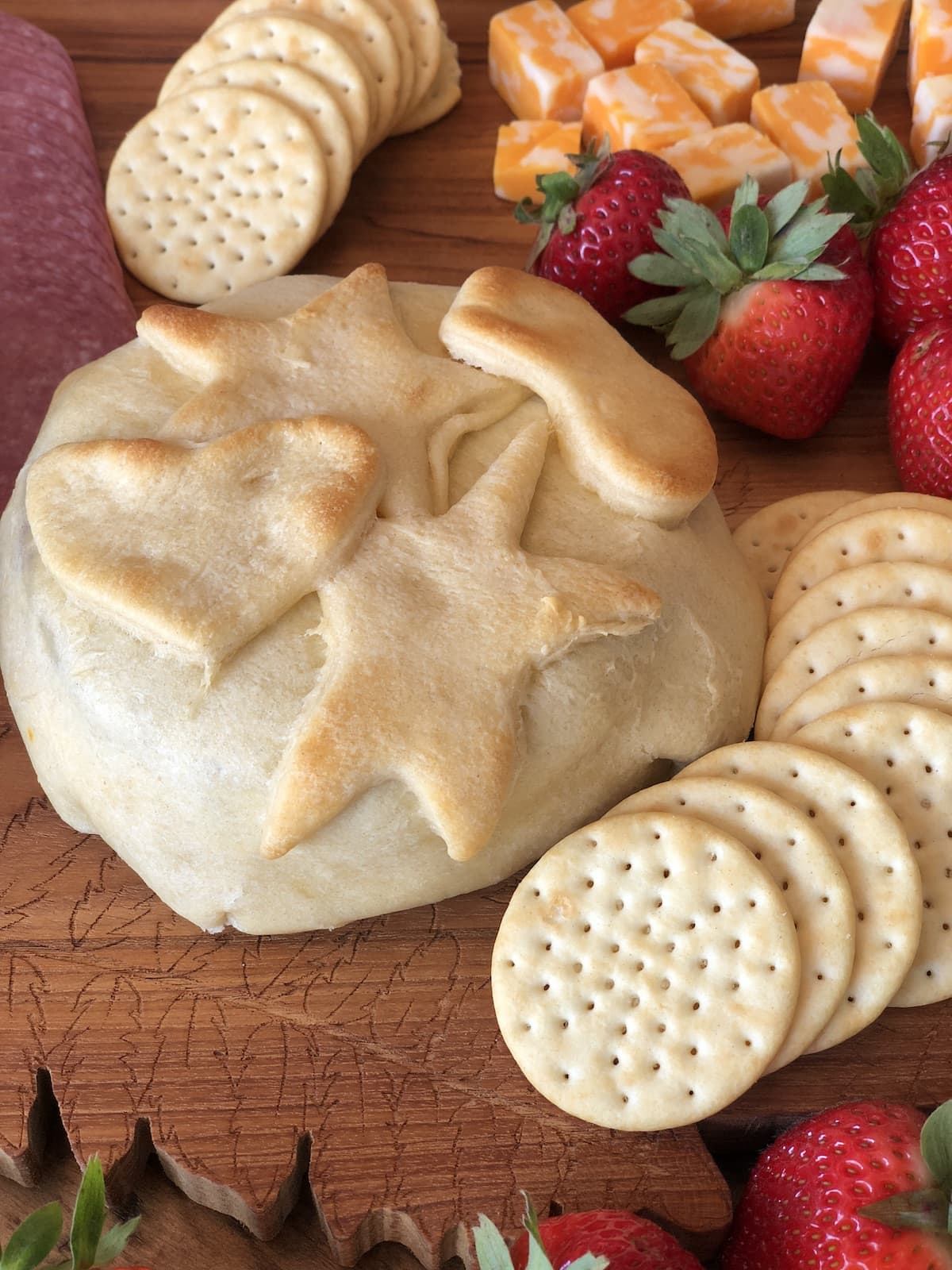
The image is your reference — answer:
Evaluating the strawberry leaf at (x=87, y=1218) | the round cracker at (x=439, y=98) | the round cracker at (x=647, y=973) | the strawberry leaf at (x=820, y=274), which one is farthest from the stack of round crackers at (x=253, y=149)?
the strawberry leaf at (x=87, y=1218)

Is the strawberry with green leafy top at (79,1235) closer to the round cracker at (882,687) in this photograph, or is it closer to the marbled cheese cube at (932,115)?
the round cracker at (882,687)

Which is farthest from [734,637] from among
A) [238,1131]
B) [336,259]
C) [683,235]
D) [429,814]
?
[336,259]

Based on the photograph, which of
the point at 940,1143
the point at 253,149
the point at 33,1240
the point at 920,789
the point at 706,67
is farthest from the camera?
the point at 706,67

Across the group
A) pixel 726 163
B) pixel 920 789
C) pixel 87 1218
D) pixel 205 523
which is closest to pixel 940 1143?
pixel 920 789

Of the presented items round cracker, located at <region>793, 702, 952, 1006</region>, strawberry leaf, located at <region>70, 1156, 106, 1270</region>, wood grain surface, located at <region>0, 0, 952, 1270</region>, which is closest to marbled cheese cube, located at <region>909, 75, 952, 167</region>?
round cracker, located at <region>793, 702, 952, 1006</region>

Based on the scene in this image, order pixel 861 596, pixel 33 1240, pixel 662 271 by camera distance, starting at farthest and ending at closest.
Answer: pixel 662 271
pixel 861 596
pixel 33 1240

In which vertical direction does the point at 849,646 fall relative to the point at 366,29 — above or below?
below

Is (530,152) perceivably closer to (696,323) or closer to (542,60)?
(542,60)

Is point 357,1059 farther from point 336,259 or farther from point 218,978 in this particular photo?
point 336,259
